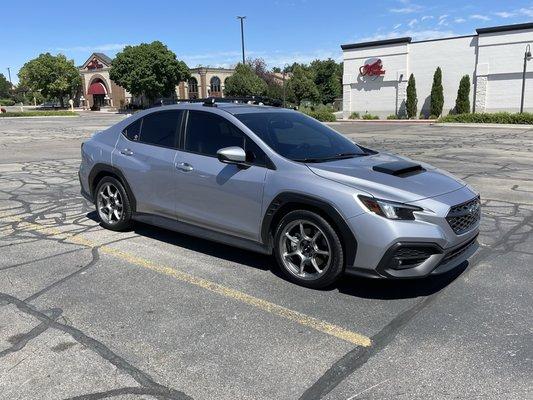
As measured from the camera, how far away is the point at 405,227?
3.85 meters

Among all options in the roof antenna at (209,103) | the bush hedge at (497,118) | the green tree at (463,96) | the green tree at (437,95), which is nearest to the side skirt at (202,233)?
the roof antenna at (209,103)

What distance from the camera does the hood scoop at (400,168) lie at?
4.35m

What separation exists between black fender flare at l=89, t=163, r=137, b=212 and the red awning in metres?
89.0

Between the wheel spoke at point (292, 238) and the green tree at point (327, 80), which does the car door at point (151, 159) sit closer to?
the wheel spoke at point (292, 238)


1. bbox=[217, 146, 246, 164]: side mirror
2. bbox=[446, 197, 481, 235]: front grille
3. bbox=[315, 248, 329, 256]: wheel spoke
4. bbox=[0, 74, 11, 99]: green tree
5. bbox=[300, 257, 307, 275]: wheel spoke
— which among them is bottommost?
bbox=[300, 257, 307, 275]: wheel spoke

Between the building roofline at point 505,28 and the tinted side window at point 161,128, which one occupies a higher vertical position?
the building roofline at point 505,28

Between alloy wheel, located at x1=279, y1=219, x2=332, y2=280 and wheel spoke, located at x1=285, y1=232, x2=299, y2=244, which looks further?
Result: wheel spoke, located at x1=285, y1=232, x2=299, y2=244

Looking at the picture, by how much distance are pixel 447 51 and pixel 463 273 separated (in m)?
36.8

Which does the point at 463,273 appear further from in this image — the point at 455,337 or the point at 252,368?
the point at 252,368

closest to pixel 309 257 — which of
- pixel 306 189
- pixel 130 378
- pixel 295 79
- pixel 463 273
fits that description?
pixel 306 189

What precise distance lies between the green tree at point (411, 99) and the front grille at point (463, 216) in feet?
118

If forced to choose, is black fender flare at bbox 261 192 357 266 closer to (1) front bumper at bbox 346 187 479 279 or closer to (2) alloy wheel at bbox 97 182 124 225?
(1) front bumper at bbox 346 187 479 279

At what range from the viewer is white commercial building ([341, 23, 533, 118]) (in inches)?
1375

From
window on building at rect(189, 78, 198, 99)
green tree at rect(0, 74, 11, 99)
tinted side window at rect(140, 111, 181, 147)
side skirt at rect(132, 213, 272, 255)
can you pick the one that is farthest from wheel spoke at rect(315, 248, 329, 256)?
green tree at rect(0, 74, 11, 99)
